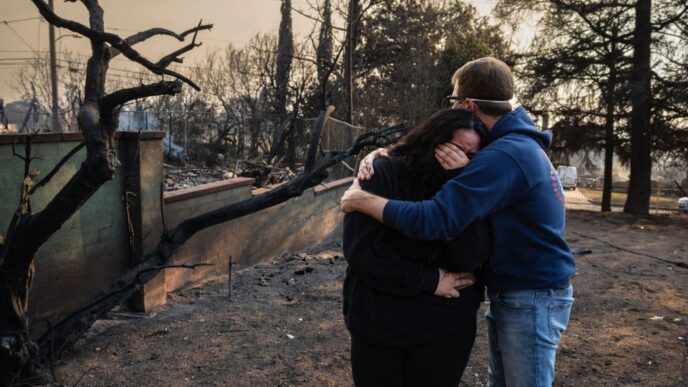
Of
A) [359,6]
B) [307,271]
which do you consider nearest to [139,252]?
[307,271]

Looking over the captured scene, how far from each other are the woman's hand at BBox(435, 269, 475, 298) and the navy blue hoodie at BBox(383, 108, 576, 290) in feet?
0.57

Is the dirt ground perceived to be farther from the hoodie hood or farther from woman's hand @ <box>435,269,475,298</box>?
the hoodie hood

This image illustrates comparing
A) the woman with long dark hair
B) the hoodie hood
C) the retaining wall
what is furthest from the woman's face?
the retaining wall

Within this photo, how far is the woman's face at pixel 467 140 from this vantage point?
6.92ft

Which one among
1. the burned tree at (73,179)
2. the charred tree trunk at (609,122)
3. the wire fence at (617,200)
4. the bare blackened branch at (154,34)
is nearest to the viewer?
the burned tree at (73,179)

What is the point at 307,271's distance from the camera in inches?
289

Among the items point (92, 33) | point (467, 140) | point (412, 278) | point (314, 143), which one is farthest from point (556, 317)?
point (314, 143)

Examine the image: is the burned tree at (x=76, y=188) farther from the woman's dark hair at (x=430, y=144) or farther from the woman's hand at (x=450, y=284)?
the woman's hand at (x=450, y=284)

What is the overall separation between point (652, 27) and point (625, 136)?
323cm

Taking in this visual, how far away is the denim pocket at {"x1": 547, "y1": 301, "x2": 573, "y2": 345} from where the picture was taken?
7.39ft

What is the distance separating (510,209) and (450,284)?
0.38m

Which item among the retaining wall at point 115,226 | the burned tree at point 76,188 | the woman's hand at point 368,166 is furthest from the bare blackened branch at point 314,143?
the woman's hand at point 368,166

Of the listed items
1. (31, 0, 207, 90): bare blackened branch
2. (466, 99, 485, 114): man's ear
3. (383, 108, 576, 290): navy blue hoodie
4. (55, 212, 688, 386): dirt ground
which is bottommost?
(55, 212, 688, 386): dirt ground

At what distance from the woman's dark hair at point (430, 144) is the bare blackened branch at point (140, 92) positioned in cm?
152
